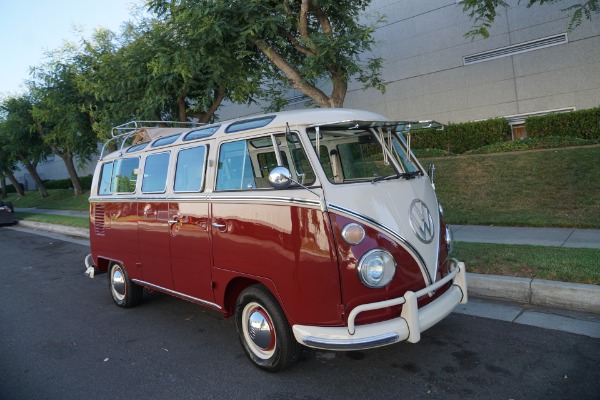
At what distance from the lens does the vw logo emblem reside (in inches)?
143

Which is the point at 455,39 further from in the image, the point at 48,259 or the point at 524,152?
the point at 48,259

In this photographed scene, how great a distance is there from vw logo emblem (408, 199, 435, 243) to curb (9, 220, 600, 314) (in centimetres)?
190

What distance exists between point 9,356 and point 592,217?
29.4 feet

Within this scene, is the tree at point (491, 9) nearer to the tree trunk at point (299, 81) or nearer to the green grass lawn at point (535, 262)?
the tree trunk at point (299, 81)

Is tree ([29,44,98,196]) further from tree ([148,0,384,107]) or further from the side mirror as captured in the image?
the side mirror

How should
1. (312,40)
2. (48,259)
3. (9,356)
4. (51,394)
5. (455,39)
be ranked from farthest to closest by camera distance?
(455,39)
(48,259)
(312,40)
(9,356)
(51,394)

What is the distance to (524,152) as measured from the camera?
460 inches

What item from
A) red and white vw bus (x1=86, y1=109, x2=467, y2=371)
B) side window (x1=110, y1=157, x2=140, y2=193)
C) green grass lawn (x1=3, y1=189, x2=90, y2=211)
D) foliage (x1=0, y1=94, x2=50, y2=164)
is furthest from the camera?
foliage (x1=0, y1=94, x2=50, y2=164)

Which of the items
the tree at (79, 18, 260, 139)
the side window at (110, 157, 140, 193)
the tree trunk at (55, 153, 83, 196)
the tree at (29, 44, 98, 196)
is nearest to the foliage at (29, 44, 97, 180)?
the tree at (29, 44, 98, 196)

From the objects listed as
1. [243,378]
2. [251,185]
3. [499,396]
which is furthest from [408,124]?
[243,378]

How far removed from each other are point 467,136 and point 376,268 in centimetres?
1210

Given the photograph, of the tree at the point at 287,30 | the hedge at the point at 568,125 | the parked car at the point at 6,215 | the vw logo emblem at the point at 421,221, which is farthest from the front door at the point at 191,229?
the parked car at the point at 6,215

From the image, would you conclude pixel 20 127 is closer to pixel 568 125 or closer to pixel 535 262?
pixel 568 125

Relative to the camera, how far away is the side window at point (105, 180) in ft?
20.9
